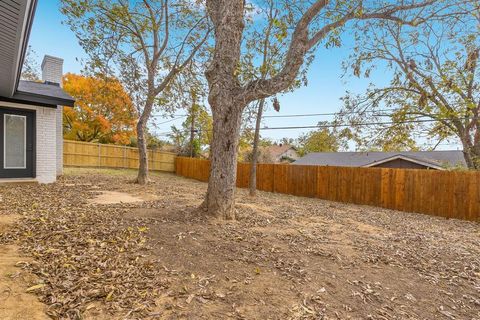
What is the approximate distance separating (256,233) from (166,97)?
26.1 feet

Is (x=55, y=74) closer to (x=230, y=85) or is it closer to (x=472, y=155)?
(x=230, y=85)

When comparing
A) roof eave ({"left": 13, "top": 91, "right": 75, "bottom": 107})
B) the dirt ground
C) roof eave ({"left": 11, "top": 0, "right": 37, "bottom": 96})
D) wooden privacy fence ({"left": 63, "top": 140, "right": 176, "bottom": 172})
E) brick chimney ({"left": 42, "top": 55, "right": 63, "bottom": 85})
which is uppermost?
brick chimney ({"left": 42, "top": 55, "right": 63, "bottom": 85})

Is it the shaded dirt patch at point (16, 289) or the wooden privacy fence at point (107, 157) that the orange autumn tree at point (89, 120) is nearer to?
the wooden privacy fence at point (107, 157)

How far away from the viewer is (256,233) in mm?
4059

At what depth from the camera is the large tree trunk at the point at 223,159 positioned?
4418 mm

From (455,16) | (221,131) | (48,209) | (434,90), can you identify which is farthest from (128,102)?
(434,90)

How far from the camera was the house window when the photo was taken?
7.48 meters

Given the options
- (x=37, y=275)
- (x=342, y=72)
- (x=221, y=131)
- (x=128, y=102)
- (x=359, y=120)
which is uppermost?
(x=342, y=72)

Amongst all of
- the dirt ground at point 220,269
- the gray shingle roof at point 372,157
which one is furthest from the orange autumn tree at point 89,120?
the dirt ground at point 220,269

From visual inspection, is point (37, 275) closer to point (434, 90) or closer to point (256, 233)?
point (256, 233)

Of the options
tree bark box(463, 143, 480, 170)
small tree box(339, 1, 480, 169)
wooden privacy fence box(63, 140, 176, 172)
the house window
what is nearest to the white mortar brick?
the house window

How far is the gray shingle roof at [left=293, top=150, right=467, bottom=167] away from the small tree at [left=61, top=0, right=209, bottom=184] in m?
10.1

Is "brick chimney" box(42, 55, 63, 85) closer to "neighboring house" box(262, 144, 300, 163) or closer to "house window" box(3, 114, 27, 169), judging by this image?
"house window" box(3, 114, 27, 169)

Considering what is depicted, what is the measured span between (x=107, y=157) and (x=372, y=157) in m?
17.8
